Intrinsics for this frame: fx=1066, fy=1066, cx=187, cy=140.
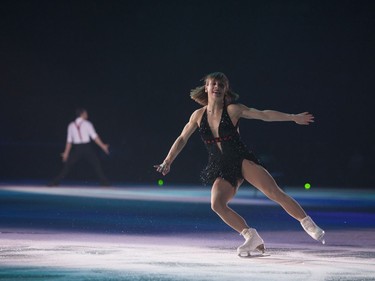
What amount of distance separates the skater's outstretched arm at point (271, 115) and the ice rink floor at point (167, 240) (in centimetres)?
128

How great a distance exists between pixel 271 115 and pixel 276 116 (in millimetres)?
52

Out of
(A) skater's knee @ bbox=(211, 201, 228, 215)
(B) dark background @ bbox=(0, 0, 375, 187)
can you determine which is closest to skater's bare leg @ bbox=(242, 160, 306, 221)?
(A) skater's knee @ bbox=(211, 201, 228, 215)

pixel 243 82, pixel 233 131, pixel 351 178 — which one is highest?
pixel 233 131

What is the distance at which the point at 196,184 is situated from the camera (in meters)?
29.5

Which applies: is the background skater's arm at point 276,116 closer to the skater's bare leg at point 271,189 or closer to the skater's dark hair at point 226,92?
the skater's dark hair at point 226,92

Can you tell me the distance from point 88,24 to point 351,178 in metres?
10.3

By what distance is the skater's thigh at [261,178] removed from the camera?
1009 centimetres

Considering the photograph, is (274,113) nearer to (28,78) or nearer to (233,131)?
(233,131)

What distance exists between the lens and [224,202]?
1019 cm

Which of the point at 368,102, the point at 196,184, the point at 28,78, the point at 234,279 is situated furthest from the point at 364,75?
the point at 234,279

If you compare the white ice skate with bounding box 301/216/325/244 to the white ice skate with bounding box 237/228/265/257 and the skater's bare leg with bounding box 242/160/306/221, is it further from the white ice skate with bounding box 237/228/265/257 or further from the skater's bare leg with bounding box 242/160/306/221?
the white ice skate with bounding box 237/228/265/257

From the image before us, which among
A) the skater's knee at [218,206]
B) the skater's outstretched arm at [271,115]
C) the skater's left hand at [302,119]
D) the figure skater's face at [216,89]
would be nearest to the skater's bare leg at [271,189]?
the skater's knee at [218,206]

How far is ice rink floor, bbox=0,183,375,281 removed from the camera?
335 inches

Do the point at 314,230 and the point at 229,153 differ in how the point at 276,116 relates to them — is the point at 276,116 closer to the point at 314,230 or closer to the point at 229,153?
the point at 229,153
